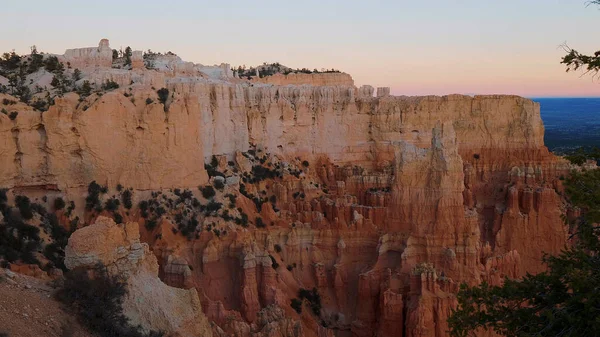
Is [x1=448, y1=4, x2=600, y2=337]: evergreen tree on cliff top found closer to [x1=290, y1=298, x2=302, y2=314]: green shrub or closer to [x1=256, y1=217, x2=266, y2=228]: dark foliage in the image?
[x1=290, y1=298, x2=302, y2=314]: green shrub

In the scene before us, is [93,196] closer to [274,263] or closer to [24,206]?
[24,206]

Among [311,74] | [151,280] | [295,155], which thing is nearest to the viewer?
A: [151,280]

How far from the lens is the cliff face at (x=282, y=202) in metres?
29.0

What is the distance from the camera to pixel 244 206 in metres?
35.2

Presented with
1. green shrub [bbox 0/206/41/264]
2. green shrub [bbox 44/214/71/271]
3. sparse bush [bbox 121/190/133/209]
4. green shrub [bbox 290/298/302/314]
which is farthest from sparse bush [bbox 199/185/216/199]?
green shrub [bbox 0/206/41/264]

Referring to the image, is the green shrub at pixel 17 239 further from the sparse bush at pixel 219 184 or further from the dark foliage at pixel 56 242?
the sparse bush at pixel 219 184

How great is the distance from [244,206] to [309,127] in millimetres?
14165

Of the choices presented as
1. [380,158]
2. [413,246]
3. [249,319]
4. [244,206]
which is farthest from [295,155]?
[249,319]

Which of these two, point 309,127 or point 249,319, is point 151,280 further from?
point 309,127

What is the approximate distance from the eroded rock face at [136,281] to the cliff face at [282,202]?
7367mm

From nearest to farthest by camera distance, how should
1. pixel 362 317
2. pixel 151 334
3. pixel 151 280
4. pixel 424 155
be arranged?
pixel 151 334
pixel 151 280
pixel 362 317
pixel 424 155

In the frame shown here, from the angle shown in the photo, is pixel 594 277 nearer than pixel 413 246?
Yes

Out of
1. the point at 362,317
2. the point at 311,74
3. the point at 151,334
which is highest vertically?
the point at 311,74

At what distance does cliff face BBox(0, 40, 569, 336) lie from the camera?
29.0 m
